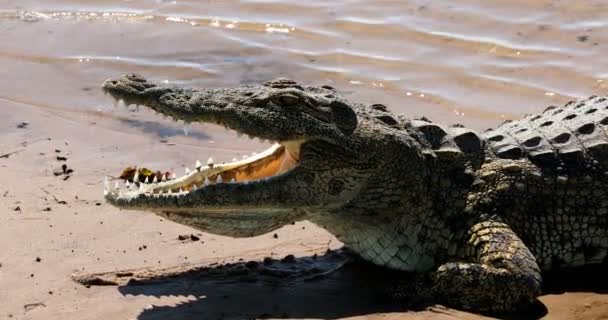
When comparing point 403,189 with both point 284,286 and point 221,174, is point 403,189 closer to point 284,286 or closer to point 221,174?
point 284,286

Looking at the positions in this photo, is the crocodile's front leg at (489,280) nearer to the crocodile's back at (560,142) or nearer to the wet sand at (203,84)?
the wet sand at (203,84)

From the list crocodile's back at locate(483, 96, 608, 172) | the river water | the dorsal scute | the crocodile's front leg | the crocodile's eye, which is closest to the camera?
the crocodile's front leg

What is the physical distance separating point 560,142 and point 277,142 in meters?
1.60

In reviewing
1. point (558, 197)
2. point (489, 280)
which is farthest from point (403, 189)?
point (558, 197)

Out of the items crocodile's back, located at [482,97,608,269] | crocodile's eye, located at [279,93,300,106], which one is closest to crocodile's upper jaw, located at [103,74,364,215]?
crocodile's eye, located at [279,93,300,106]

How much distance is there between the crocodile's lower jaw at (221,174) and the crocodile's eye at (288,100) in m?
0.20

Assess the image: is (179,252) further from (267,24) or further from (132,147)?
(267,24)

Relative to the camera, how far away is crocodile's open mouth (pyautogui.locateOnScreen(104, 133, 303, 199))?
16.6ft

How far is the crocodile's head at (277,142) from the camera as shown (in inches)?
201

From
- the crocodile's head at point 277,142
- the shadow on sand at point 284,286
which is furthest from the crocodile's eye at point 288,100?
the shadow on sand at point 284,286

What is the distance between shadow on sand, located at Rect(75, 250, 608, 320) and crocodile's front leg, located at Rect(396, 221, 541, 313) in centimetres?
9

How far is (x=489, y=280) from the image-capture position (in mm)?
5035

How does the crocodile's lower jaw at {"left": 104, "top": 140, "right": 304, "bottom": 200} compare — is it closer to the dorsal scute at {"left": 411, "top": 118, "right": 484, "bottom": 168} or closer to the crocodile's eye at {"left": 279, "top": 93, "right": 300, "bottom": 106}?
the crocodile's eye at {"left": 279, "top": 93, "right": 300, "bottom": 106}


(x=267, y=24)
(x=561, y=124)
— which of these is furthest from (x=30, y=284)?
(x=267, y=24)
